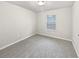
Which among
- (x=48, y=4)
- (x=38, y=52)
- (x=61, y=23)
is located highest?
(x=48, y=4)

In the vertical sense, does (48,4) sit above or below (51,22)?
above

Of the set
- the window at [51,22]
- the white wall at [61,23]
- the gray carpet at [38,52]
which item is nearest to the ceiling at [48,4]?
the white wall at [61,23]

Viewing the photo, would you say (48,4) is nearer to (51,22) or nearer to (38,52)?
(51,22)

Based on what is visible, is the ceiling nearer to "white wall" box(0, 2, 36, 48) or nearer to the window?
"white wall" box(0, 2, 36, 48)

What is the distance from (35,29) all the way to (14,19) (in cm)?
316

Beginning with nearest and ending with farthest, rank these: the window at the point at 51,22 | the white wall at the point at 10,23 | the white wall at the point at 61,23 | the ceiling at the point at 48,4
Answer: the white wall at the point at 10,23
the ceiling at the point at 48,4
the white wall at the point at 61,23
the window at the point at 51,22

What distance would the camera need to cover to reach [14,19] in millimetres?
4121

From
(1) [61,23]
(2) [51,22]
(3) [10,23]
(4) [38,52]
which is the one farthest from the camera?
(2) [51,22]

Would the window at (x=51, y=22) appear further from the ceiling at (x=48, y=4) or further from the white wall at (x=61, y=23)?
the ceiling at (x=48, y=4)

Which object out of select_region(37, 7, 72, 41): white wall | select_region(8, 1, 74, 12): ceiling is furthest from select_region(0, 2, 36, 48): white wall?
select_region(37, 7, 72, 41): white wall

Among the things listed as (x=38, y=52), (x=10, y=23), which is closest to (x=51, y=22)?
(x=10, y=23)

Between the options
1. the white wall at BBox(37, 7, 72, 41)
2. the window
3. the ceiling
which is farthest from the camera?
the window

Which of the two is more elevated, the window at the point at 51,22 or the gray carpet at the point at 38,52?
the window at the point at 51,22

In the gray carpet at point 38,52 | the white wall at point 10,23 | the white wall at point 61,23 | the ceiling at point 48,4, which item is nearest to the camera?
the gray carpet at point 38,52
